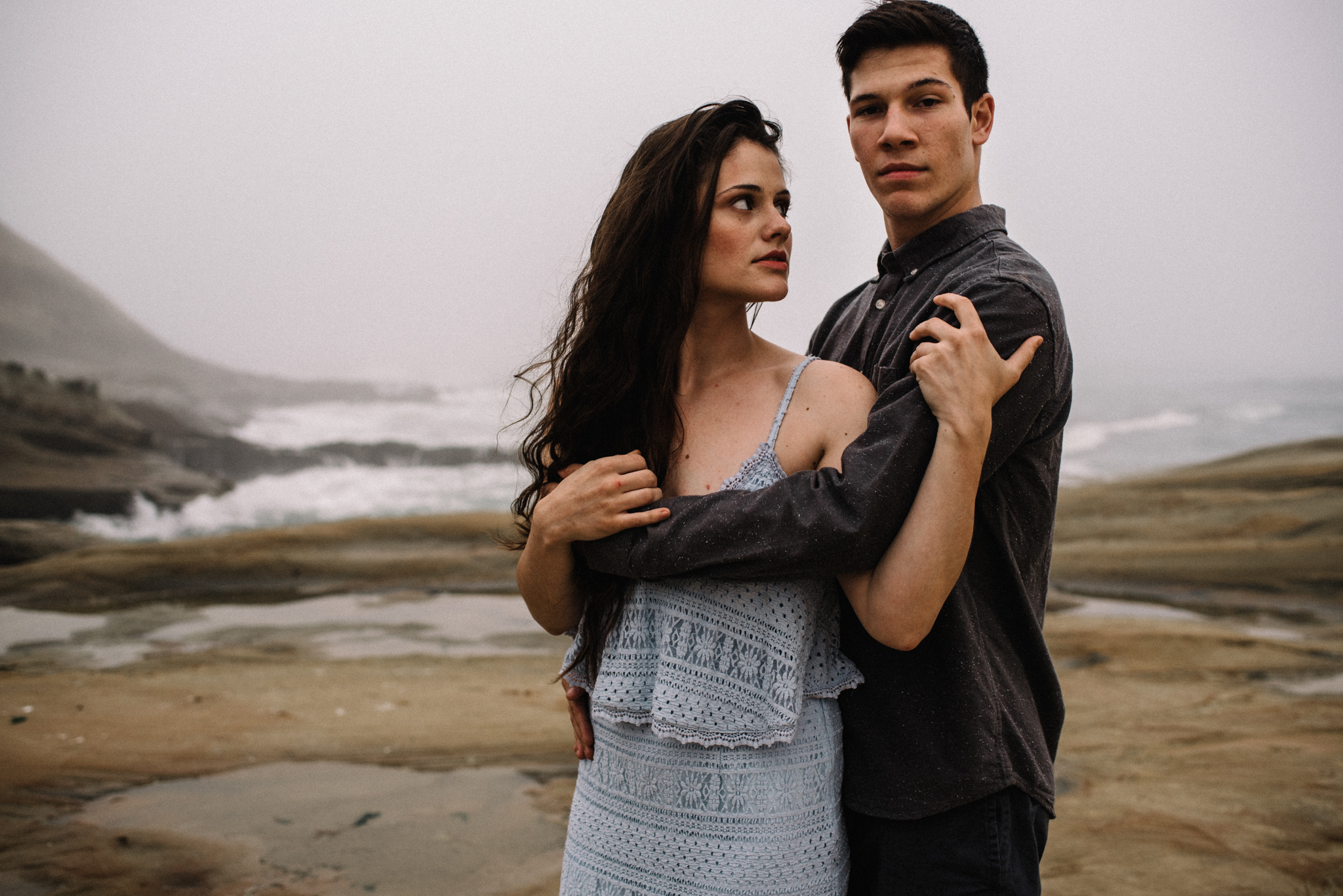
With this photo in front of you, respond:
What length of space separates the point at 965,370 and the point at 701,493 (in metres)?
0.37

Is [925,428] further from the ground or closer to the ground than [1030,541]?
further from the ground

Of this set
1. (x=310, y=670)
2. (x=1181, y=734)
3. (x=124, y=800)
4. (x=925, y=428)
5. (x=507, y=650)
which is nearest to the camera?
(x=925, y=428)

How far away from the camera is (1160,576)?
509cm

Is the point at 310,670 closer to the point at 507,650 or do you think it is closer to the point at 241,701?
the point at 241,701

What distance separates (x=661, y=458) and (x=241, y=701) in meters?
2.85

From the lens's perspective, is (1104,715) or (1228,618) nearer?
(1104,715)

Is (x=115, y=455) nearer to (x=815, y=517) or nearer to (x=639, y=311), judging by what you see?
(x=639, y=311)

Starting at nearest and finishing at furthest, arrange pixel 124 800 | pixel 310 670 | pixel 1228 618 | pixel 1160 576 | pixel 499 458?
pixel 124 800, pixel 310 670, pixel 1228 618, pixel 1160 576, pixel 499 458

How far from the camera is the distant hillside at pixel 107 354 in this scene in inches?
235

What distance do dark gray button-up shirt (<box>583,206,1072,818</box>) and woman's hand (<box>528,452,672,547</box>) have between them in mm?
23

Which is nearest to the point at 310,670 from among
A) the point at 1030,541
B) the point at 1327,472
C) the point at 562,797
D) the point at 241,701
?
the point at 241,701

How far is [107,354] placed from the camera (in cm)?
628

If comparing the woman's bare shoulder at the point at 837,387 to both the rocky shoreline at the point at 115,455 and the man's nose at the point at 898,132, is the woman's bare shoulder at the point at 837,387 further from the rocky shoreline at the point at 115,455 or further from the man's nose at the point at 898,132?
the rocky shoreline at the point at 115,455

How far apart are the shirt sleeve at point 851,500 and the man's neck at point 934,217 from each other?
0.79ft
